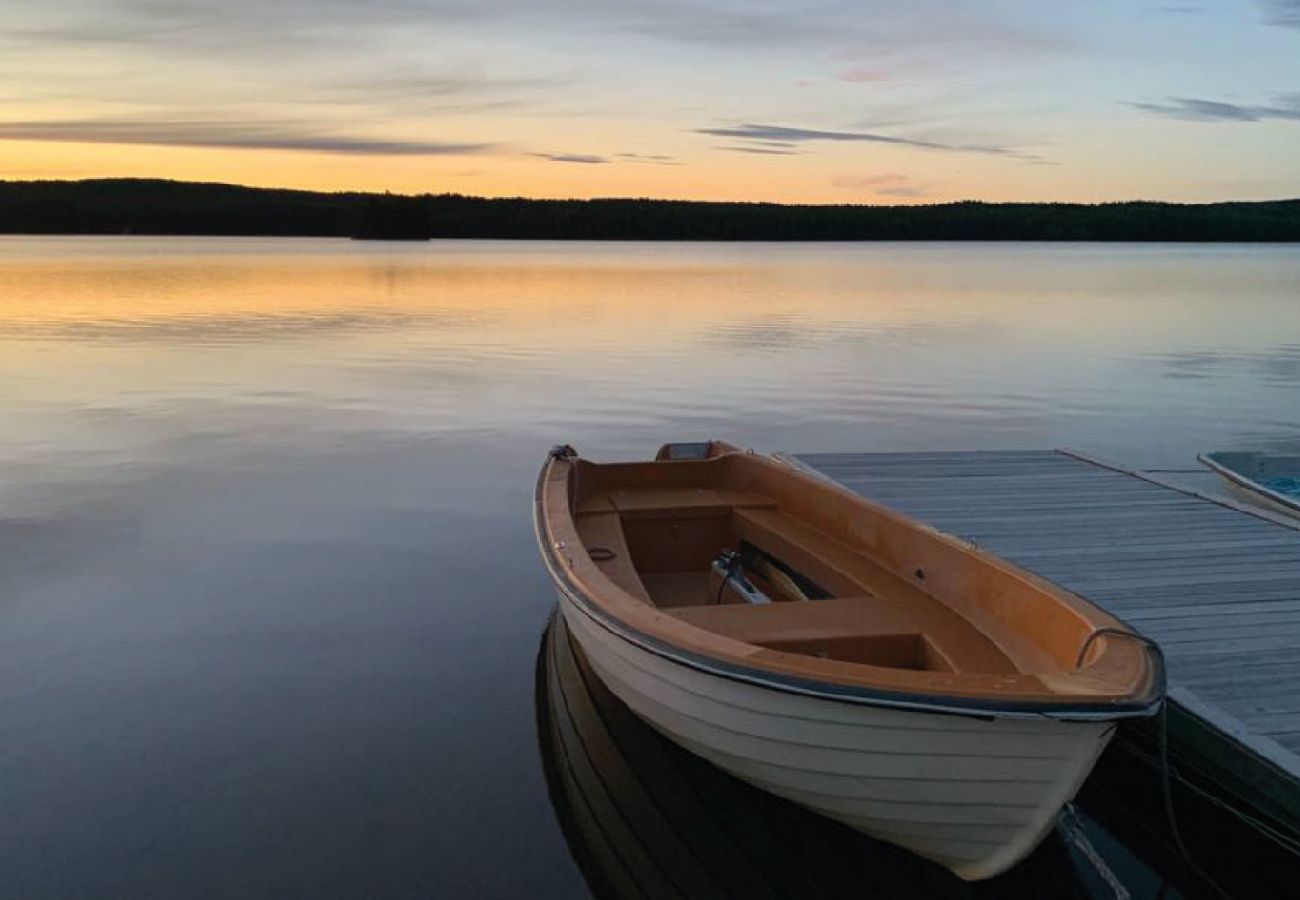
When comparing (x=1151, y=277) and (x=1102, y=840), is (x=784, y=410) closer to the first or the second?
(x=1102, y=840)

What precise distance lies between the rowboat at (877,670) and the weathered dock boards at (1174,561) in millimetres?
625

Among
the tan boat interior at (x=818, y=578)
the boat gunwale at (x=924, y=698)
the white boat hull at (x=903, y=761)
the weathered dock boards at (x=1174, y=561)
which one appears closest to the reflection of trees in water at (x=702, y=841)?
the white boat hull at (x=903, y=761)

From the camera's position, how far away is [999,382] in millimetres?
17781

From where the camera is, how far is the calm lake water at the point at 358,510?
15.4 ft

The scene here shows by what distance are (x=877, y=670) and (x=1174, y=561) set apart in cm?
A: 318

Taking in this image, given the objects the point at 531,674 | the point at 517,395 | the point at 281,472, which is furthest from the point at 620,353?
the point at 531,674

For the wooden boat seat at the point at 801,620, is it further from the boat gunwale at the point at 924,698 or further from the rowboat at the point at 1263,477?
the rowboat at the point at 1263,477

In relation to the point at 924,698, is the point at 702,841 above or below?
below

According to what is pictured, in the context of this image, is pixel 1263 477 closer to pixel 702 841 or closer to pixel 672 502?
pixel 672 502

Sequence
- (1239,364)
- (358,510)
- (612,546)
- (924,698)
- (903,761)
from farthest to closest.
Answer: (1239,364) < (358,510) < (612,546) < (903,761) < (924,698)

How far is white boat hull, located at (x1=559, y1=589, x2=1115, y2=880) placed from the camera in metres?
3.39

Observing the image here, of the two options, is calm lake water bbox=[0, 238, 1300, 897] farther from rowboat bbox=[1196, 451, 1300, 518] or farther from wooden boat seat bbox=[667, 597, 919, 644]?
rowboat bbox=[1196, 451, 1300, 518]

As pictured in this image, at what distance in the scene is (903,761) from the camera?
3525 millimetres

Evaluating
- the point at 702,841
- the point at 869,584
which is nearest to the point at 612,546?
the point at 869,584
